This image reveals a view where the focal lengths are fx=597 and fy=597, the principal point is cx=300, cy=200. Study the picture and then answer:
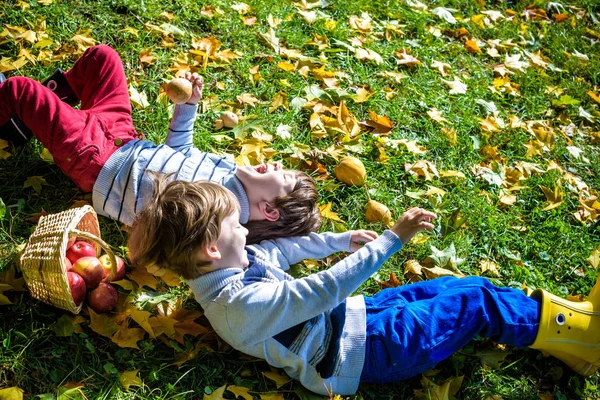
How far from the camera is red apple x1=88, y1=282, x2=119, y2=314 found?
2.34 meters

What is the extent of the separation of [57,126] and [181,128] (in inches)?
22.3

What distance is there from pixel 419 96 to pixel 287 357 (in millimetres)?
2295

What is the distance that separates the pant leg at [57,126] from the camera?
8.61 feet

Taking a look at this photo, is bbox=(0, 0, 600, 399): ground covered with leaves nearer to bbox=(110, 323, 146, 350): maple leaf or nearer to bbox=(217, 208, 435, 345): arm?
bbox=(110, 323, 146, 350): maple leaf

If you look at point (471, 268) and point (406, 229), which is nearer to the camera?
point (406, 229)

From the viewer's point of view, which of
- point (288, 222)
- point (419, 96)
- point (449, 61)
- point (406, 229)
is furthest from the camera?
point (449, 61)

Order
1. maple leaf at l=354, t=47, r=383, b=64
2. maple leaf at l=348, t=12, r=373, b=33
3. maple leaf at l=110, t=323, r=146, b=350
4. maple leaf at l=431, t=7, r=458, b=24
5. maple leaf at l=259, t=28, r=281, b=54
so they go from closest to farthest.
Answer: maple leaf at l=110, t=323, r=146, b=350
maple leaf at l=259, t=28, r=281, b=54
maple leaf at l=354, t=47, r=383, b=64
maple leaf at l=348, t=12, r=373, b=33
maple leaf at l=431, t=7, r=458, b=24

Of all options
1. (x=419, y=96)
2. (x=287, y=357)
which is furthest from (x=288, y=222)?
(x=419, y=96)

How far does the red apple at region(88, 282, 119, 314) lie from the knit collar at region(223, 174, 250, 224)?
655 millimetres

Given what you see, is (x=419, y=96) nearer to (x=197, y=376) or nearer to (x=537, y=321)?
(x=537, y=321)

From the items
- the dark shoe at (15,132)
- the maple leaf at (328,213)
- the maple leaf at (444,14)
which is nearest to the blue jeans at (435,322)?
the maple leaf at (328,213)

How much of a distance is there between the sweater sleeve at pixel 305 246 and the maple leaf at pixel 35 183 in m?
1.06

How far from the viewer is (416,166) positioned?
3416mm

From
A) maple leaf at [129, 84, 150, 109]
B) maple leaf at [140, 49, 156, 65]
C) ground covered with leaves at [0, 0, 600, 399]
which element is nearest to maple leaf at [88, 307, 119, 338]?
ground covered with leaves at [0, 0, 600, 399]
